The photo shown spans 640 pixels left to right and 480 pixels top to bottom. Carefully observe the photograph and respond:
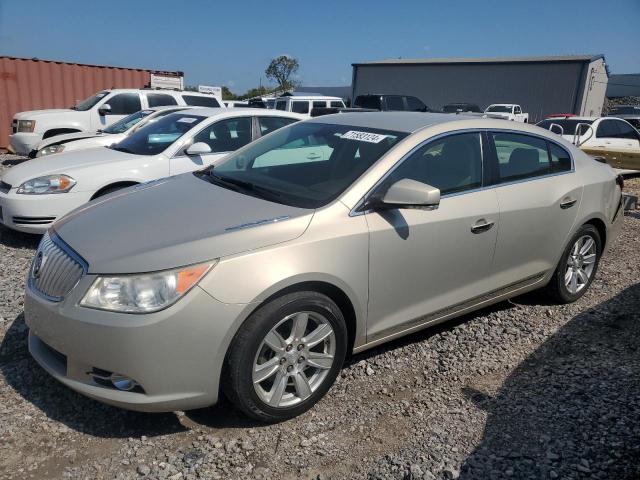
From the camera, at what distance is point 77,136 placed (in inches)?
363

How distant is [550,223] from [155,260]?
2.93m

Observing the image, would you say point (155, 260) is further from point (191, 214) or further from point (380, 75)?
point (380, 75)

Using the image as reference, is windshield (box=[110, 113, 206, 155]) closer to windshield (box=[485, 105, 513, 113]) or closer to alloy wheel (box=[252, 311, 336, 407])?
alloy wheel (box=[252, 311, 336, 407])

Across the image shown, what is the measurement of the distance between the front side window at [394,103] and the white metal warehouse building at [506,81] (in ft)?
60.9

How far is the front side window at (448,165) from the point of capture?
319 centimetres

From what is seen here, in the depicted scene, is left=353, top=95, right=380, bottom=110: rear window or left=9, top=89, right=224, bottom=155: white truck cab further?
left=353, top=95, right=380, bottom=110: rear window

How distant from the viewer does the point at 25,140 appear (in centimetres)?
1136

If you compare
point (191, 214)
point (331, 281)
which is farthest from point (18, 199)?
point (331, 281)

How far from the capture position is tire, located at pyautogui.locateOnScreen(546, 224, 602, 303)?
4.23m

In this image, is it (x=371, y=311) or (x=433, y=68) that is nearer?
(x=371, y=311)

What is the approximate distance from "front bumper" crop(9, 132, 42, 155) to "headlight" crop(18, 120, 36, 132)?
0.10 metres

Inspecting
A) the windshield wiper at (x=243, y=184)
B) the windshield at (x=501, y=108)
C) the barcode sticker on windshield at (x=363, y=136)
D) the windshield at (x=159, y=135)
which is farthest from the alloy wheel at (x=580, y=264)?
the windshield at (x=501, y=108)

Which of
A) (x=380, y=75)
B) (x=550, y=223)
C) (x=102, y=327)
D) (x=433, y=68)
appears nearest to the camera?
(x=102, y=327)

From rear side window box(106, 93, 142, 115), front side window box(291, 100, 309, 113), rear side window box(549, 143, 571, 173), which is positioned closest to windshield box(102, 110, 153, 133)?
rear side window box(106, 93, 142, 115)
